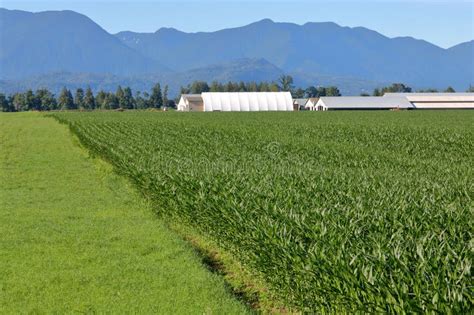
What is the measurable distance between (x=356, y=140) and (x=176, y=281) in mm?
24227

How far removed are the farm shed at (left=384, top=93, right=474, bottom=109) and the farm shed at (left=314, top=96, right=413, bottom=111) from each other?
165 inches

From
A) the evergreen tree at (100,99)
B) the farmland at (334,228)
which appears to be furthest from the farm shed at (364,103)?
the farmland at (334,228)

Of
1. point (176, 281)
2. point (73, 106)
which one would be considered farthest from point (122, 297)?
point (73, 106)

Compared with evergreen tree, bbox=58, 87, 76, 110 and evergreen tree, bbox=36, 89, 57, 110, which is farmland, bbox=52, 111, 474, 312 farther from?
evergreen tree, bbox=58, 87, 76, 110

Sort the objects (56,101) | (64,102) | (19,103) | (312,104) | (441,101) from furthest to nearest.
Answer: (56,101), (64,102), (19,103), (312,104), (441,101)

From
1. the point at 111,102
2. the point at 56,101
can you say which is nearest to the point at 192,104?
the point at 111,102

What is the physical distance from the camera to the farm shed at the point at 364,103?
143875 mm

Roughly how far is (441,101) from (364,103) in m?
21.5

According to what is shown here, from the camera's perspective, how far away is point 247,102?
5822 inches

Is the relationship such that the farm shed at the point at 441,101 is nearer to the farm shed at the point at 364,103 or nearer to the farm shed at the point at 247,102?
the farm shed at the point at 364,103

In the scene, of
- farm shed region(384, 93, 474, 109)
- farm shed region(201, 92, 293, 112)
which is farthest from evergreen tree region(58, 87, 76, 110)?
farm shed region(384, 93, 474, 109)

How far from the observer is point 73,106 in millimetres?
194375

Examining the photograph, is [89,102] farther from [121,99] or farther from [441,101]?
[441,101]

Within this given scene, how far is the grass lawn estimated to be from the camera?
9633mm
